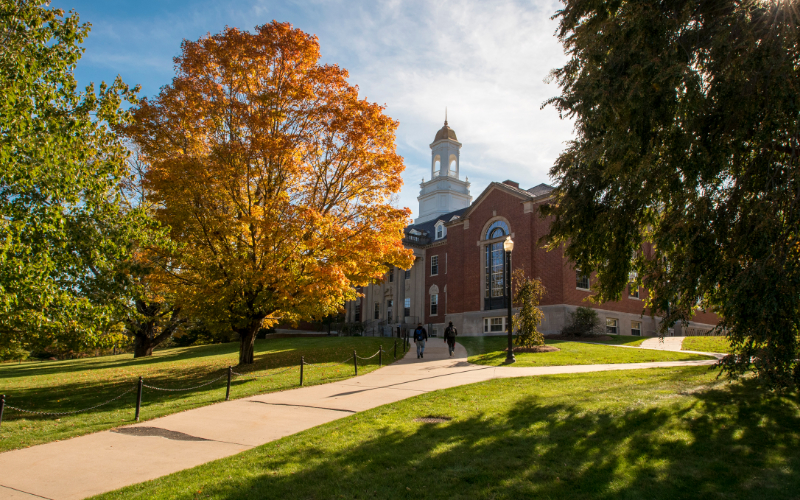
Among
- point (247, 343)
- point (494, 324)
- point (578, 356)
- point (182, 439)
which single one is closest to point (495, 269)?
point (494, 324)

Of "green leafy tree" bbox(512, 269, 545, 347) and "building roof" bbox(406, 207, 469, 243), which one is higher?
"building roof" bbox(406, 207, 469, 243)

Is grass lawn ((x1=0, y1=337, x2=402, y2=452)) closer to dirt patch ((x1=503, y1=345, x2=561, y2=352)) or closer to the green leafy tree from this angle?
dirt patch ((x1=503, y1=345, x2=561, y2=352))

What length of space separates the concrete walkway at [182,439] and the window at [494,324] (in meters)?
21.9

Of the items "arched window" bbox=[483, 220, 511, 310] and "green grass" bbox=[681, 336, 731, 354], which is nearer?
"green grass" bbox=[681, 336, 731, 354]

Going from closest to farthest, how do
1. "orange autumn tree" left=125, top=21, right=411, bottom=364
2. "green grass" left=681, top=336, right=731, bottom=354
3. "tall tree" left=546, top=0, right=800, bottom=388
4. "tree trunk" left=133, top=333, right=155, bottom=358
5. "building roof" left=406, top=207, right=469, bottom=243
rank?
"tall tree" left=546, top=0, right=800, bottom=388
"orange autumn tree" left=125, top=21, right=411, bottom=364
"green grass" left=681, top=336, right=731, bottom=354
"tree trunk" left=133, top=333, right=155, bottom=358
"building roof" left=406, top=207, right=469, bottom=243

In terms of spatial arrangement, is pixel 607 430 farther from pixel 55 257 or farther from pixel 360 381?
pixel 55 257

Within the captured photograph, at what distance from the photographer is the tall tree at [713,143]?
7133 mm

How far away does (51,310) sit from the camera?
37.3 ft

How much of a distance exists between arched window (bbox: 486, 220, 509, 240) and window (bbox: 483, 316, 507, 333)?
240 inches

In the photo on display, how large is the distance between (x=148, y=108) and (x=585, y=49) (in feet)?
46.3

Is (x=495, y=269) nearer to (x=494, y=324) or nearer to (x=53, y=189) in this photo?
(x=494, y=324)

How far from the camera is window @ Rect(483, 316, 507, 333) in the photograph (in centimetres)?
3641

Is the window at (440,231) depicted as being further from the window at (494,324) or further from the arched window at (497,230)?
the window at (494,324)

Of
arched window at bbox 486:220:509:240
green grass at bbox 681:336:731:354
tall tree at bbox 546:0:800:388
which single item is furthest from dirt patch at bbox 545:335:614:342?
tall tree at bbox 546:0:800:388
